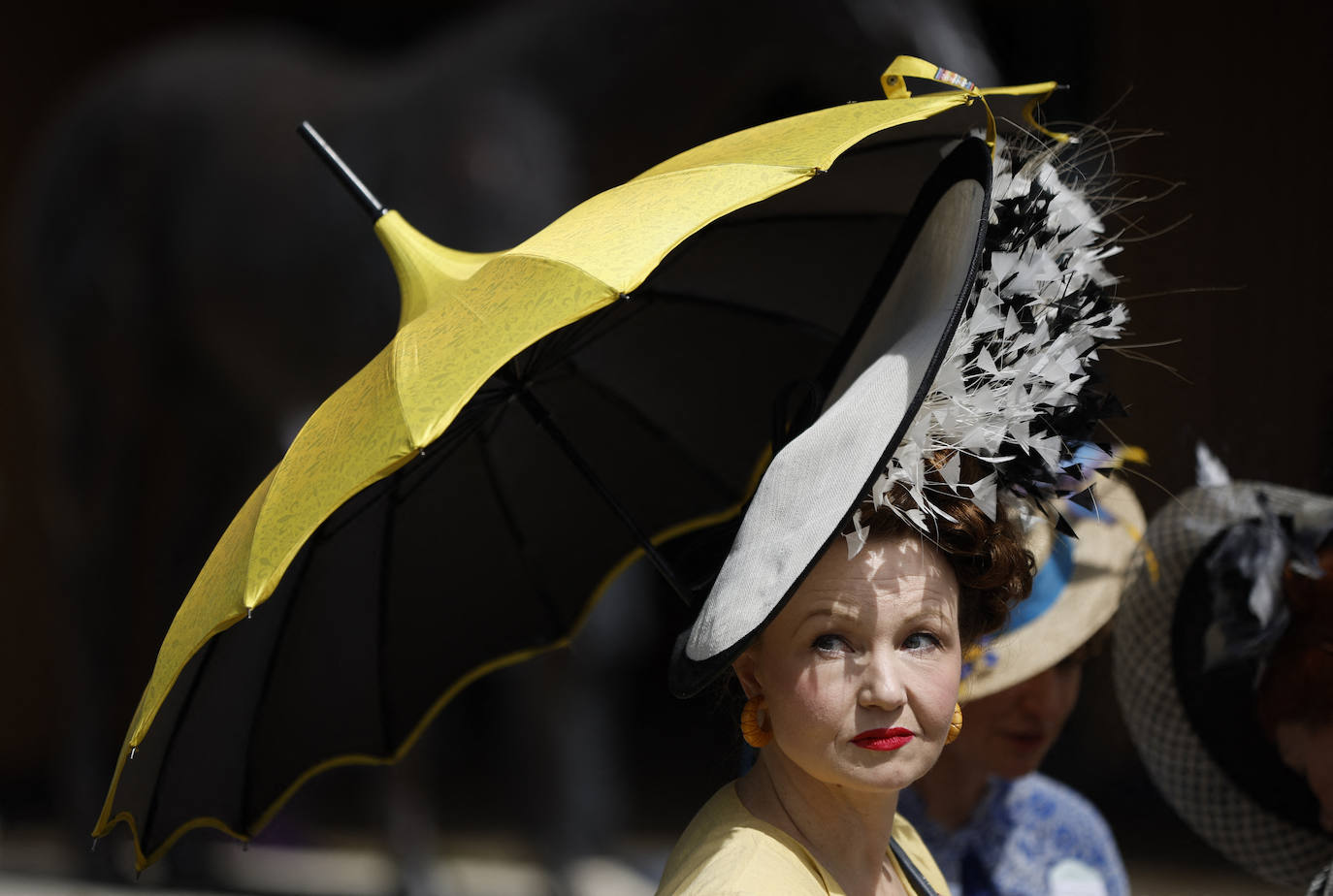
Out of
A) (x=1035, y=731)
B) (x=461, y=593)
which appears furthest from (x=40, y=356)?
(x=1035, y=731)

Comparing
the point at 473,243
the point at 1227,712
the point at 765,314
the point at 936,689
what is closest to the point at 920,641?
the point at 936,689

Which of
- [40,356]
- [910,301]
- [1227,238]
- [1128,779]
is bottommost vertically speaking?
[1128,779]

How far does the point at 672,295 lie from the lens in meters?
1.29

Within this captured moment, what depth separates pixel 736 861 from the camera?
87 centimetres

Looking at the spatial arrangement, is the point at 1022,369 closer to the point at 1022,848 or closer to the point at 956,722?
the point at 956,722

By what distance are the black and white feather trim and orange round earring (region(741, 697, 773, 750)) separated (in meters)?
0.16

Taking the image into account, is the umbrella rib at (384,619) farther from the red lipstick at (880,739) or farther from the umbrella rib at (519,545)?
the red lipstick at (880,739)

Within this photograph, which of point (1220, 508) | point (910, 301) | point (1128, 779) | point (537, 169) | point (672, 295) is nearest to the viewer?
point (910, 301)

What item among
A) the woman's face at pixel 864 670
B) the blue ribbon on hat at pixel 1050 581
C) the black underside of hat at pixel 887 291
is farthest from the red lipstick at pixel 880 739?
the blue ribbon on hat at pixel 1050 581

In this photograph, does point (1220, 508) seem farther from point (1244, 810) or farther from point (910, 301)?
point (910, 301)

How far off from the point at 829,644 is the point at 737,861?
0.16m

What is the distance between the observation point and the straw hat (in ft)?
4.51

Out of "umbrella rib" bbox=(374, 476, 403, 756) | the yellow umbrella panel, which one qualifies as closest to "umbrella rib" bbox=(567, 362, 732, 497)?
the yellow umbrella panel

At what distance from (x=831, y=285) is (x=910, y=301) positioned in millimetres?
339
